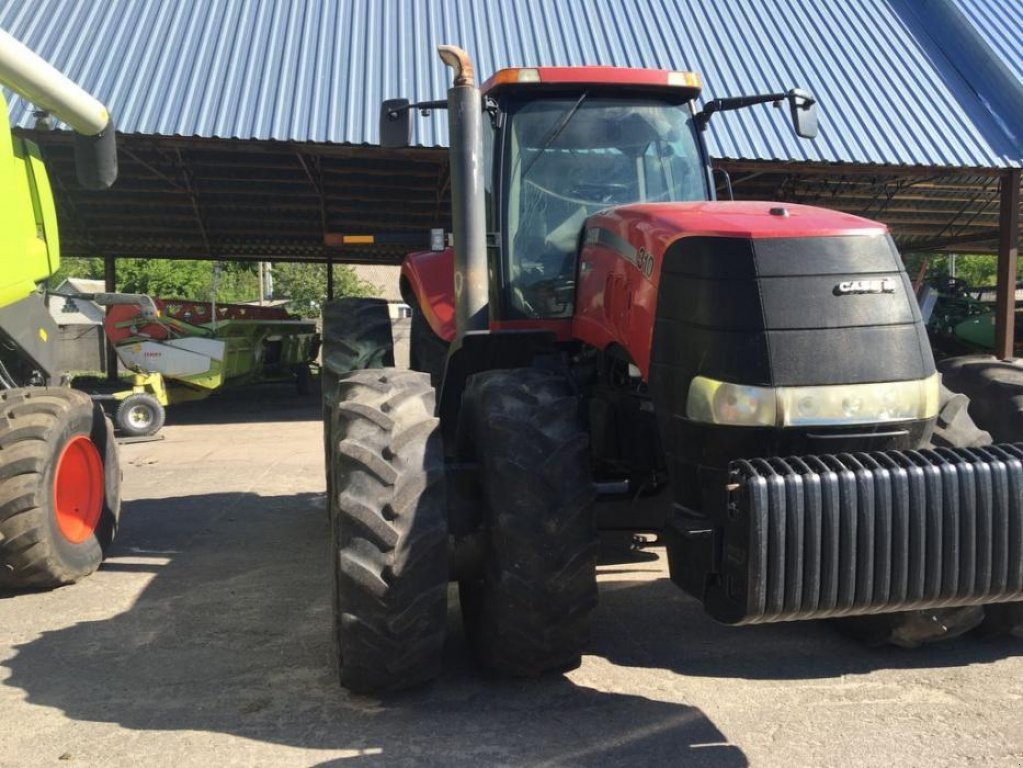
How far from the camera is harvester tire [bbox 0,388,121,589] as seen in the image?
455 centimetres

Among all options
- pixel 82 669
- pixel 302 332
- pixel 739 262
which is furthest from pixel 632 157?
pixel 302 332

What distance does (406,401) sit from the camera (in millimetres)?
3420

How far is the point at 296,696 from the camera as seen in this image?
11.3 ft

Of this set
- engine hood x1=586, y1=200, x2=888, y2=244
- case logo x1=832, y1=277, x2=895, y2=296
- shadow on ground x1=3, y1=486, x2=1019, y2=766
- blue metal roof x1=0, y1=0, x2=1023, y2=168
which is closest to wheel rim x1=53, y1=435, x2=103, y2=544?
shadow on ground x1=3, y1=486, x2=1019, y2=766

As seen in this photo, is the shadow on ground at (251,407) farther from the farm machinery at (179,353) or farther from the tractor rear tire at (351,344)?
the tractor rear tire at (351,344)

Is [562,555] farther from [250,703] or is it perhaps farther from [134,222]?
[134,222]

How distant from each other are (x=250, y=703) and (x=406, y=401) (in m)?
1.28

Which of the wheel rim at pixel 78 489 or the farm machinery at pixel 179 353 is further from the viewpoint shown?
the farm machinery at pixel 179 353

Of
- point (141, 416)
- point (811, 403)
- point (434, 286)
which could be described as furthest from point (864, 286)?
point (141, 416)

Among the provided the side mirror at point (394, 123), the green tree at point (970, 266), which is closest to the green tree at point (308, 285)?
the green tree at point (970, 266)

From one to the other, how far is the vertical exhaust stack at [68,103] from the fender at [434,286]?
73.5 inches

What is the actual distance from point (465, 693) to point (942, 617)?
1.95 metres

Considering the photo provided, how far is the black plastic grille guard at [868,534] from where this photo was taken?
264cm

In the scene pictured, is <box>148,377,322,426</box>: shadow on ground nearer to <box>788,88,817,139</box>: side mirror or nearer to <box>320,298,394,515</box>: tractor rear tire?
<box>320,298,394,515</box>: tractor rear tire
